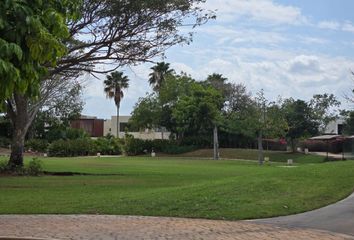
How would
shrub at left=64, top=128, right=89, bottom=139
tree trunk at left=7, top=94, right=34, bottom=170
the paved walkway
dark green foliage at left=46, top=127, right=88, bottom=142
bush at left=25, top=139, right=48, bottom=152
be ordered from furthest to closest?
shrub at left=64, top=128, right=89, bottom=139 → dark green foliage at left=46, top=127, right=88, bottom=142 → bush at left=25, top=139, right=48, bottom=152 → tree trunk at left=7, top=94, right=34, bottom=170 → the paved walkway

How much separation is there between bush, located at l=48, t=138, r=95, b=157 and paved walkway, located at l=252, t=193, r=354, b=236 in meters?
59.0

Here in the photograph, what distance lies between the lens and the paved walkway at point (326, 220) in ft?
39.0

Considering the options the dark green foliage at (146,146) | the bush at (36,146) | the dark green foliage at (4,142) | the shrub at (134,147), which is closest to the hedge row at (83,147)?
the dark green foliage at (146,146)

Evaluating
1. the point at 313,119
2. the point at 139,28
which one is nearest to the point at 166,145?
the point at 313,119

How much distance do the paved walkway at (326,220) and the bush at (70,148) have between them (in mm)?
58971

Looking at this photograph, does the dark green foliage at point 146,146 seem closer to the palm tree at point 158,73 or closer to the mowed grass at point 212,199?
the palm tree at point 158,73

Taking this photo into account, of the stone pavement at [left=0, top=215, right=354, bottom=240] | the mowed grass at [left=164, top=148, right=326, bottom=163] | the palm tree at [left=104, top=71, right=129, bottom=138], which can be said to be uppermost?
the palm tree at [left=104, top=71, right=129, bottom=138]

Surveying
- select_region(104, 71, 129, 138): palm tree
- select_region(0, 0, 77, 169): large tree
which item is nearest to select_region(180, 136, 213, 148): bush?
select_region(104, 71, 129, 138): palm tree

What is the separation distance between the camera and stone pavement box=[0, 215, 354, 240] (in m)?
10.8

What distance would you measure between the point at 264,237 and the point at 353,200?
19.0 feet

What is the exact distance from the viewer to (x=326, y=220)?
12.7 m

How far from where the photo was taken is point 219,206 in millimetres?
14750

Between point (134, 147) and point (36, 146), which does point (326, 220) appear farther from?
point (134, 147)

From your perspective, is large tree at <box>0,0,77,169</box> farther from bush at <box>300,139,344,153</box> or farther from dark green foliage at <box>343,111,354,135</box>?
dark green foliage at <box>343,111,354,135</box>
